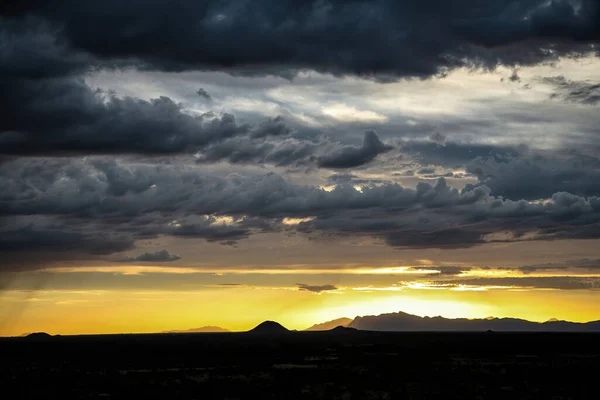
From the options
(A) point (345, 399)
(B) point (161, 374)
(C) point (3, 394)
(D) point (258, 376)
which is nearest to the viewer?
(A) point (345, 399)

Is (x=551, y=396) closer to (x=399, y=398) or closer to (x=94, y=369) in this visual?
(x=399, y=398)

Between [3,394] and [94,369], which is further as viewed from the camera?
[94,369]

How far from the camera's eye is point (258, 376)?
9112cm

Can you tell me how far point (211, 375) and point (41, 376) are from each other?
22392 millimetres

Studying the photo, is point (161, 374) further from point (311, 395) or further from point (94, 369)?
point (311, 395)

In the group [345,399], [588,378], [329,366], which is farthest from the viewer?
[329,366]

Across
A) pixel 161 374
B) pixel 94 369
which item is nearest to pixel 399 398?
pixel 161 374

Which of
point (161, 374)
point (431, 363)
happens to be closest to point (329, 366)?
point (431, 363)

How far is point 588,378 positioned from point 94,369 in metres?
70.1

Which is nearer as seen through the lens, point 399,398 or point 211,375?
point 399,398

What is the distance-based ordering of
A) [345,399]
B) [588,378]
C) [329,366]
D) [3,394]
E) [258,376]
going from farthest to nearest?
[329,366], [258,376], [588,378], [3,394], [345,399]

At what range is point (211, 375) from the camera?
9394cm

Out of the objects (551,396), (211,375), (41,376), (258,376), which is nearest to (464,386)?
(551,396)

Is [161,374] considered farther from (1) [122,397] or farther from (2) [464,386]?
(2) [464,386]
